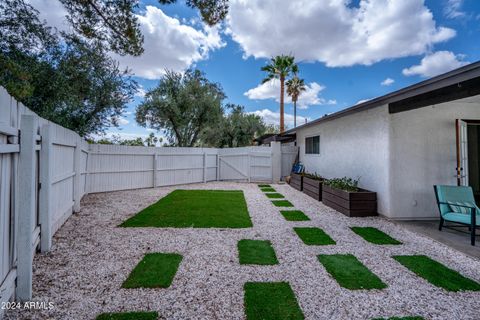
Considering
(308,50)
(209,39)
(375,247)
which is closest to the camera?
(375,247)

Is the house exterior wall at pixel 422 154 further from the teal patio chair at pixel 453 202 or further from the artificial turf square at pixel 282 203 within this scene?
the artificial turf square at pixel 282 203

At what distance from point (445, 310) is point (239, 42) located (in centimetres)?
1191

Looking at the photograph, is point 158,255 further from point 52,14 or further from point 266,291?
point 52,14

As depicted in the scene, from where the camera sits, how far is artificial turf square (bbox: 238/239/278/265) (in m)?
3.21

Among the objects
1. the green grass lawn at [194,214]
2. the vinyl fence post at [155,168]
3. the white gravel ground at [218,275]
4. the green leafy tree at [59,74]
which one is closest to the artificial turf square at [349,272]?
the white gravel ground at [218,275]

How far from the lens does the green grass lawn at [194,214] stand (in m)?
4.89

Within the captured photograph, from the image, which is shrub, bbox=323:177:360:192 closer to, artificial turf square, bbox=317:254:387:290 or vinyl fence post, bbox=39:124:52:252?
→ artificial turf square, bbox=317:254:387:290

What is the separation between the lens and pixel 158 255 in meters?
3.34

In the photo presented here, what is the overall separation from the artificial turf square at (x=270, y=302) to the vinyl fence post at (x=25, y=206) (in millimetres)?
2158

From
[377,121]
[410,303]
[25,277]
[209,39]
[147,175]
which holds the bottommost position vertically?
[410,303]

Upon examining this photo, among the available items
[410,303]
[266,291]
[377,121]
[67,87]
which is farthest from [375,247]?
[67,87]

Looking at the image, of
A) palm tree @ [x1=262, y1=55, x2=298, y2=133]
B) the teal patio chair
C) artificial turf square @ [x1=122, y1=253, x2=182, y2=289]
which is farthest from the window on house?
artificial turf square @ [x1=122, y1=253, x2=182, y2=289]

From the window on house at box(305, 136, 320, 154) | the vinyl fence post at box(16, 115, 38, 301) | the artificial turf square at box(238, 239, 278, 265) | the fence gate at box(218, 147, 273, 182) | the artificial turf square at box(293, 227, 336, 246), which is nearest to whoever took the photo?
the vinyl fence post at box(16, 115, 38, 301)

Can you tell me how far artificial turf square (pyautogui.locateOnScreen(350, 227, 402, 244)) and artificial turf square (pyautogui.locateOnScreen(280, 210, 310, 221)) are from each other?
1.16 meters
